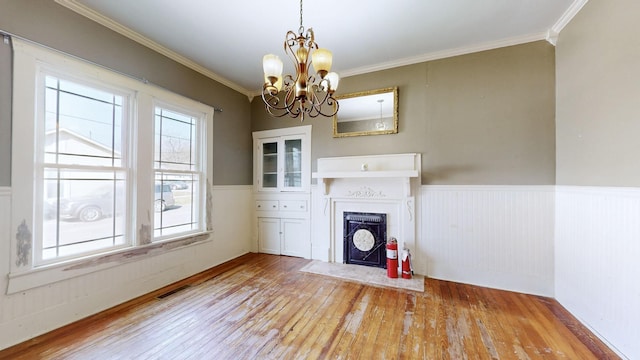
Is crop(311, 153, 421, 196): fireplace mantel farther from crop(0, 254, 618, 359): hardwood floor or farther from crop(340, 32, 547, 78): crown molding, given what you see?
crop(0, 254, 618, 359): hardwood floor

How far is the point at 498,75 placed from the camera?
2914 millimetres

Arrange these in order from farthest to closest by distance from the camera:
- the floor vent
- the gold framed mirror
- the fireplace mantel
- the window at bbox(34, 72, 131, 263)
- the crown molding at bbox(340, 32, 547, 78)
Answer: the gold framed mirror < the fireplace mantel < the crown molding at bbox(340, 32, 547, 78) < the floor vent < the window at bbox(34, 72, 131, 263)

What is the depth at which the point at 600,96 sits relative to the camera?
1.99m

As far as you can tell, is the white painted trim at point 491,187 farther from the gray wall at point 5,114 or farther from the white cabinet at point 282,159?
the gray wall at point 5,114

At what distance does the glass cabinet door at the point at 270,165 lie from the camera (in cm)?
432

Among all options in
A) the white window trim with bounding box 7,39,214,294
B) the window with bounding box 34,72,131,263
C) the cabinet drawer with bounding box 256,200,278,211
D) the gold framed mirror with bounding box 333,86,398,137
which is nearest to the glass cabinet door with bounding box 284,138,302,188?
the cabinet drawer with bounding box 256,200,278,211

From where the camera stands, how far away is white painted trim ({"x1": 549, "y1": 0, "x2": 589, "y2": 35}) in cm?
223

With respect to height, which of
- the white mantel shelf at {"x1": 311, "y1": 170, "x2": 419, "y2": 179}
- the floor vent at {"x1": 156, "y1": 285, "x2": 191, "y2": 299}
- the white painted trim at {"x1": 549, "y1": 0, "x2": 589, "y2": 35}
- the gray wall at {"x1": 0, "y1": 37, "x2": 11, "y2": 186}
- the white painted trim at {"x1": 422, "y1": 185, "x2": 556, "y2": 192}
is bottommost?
the floor vent at {"x1": 156, "y1": 285, "x2": 191, "y2": 299}

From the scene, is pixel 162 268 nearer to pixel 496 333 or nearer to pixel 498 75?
pixel 496 333

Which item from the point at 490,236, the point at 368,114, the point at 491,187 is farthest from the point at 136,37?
the point at 490,236

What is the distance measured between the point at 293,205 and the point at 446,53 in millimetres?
3085

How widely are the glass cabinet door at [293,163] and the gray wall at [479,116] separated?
1.14 m

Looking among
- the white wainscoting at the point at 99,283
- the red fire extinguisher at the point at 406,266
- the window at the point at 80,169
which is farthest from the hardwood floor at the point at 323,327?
the window at the point at 80,169

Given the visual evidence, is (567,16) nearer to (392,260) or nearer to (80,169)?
(392,260)
